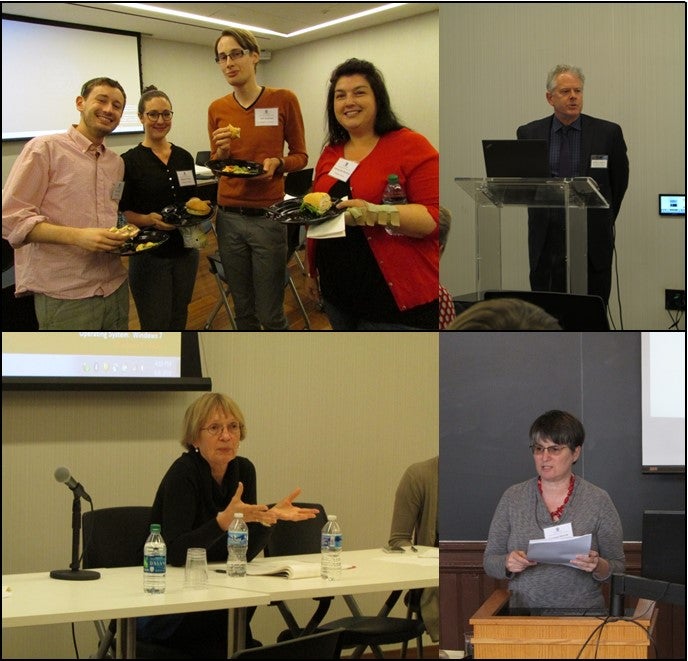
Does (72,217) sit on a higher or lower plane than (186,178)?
lower

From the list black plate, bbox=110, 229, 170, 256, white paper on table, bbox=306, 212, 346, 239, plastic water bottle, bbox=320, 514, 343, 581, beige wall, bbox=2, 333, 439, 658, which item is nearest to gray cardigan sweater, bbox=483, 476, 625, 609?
beige wall, bbox=2, 333, 439, 658

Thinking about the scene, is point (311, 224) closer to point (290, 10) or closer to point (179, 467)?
point (290, 10)

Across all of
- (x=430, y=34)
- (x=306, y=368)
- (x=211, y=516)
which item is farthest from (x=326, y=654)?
(x=430, y=34)

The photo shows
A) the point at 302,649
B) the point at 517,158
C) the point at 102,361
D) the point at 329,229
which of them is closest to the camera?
the point at 302,649

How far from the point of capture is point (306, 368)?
3.16 metres

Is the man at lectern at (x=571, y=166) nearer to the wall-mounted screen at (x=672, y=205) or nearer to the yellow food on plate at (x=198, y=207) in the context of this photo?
the wall-mounted screen at (x=672, y=205)

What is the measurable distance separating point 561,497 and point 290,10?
65.9 inches

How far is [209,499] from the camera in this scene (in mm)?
3154

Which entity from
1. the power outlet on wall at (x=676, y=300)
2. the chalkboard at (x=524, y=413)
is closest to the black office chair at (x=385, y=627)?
the chalkboard at (x=524, y=413)

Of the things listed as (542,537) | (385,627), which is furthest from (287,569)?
(542,537)

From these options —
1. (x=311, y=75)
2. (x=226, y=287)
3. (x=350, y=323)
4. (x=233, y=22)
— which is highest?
(x=233, y=22)

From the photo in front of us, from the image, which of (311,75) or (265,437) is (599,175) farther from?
(265,437)

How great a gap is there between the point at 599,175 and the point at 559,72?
36cm

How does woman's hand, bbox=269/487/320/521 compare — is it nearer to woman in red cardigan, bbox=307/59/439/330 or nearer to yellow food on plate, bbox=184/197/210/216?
woman in red cardigan, bbox=307/59/439/330
